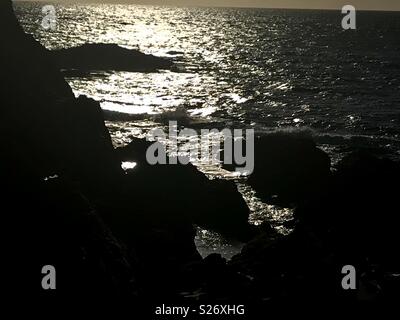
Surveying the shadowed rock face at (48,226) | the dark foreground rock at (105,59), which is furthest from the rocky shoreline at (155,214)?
the dark foreground rock at (105,59)

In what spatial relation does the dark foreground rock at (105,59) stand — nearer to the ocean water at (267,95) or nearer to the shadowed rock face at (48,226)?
the ocean water at (267,95)

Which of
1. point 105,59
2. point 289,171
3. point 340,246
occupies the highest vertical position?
point 105,59

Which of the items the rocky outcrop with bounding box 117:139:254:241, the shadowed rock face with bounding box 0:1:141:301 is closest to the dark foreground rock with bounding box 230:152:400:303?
the rocky outcrop with bounding box 117:139:254:241

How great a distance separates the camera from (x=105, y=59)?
98812 millimetres

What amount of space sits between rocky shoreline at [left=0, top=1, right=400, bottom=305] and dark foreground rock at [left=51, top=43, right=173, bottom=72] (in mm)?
64025

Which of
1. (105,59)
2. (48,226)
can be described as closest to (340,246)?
(48,226)

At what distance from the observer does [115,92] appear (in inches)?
2872

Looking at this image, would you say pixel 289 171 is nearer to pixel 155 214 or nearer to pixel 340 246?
pixel 340 246

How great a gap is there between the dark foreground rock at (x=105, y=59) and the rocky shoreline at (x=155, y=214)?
210 ft

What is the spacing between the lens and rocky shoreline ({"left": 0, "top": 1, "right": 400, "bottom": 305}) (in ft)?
47.3

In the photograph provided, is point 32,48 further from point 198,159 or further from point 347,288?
point 347,288

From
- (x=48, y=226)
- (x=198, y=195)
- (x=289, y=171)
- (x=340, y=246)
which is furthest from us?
(x=289, y=171)

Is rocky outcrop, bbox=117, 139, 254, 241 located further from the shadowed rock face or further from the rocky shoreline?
the shadowed rock face

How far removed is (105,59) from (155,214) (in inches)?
3122
